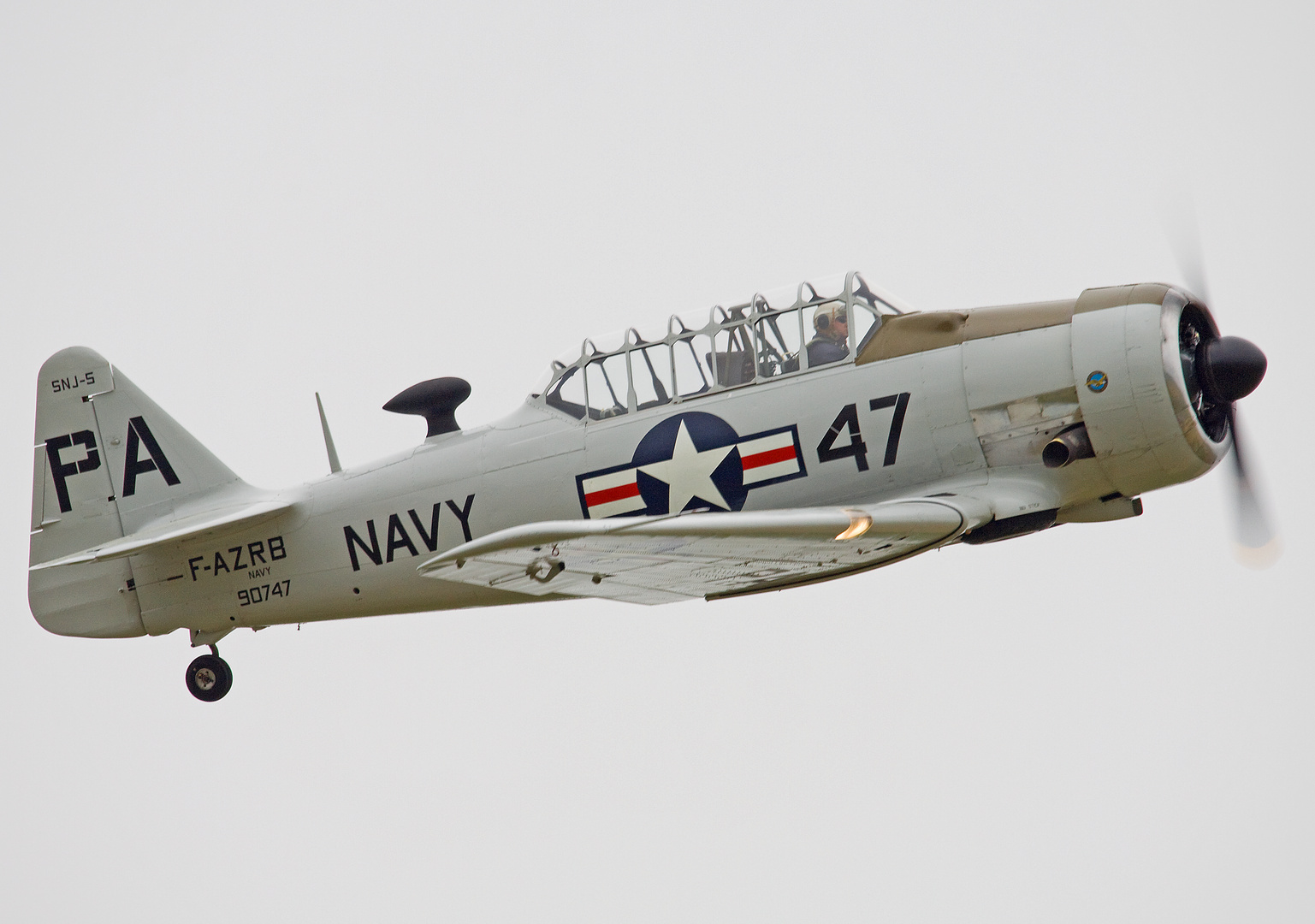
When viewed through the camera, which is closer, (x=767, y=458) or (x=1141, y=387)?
(x=1141, y=387)

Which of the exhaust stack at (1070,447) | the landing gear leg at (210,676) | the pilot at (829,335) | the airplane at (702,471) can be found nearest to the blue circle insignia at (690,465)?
the airplane at (702,471)

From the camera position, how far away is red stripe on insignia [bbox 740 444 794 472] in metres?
10.4

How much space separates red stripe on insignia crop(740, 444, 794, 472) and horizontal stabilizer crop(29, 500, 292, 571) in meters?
3.87

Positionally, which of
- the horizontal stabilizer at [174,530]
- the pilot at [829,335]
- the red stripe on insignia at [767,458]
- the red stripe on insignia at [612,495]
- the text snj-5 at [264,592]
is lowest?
the text snj-5 at [264,592]

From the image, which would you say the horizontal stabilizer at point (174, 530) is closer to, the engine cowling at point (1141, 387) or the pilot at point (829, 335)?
the pilot at point (829, 335)

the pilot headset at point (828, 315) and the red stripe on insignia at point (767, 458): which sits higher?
the pilot headset at point (828, 315)

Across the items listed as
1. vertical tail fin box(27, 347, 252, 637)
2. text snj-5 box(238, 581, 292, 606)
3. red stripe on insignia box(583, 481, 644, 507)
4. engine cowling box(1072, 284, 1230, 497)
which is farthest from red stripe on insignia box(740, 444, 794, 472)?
vertical tail fin box(27, 347, 252, 637)

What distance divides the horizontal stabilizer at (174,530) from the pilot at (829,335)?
441 cm

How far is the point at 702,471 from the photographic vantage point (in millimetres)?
10594

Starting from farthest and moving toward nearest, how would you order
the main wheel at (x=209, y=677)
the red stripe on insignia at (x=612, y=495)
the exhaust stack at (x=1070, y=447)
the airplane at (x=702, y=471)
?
the main wheel at (x=209, y=677), the red stripe on insignia at (x=612, y=495), the exhaust stack at (x=1070, y=447), the airplane at (x=702, y=471)

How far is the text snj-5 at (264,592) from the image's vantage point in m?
12.1

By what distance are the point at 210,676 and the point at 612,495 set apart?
167 inches

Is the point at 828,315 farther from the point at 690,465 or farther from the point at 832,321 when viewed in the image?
the point at 690,465

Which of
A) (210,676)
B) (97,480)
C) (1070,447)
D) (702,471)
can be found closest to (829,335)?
(702,471)
